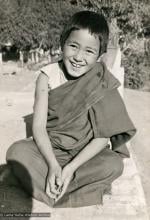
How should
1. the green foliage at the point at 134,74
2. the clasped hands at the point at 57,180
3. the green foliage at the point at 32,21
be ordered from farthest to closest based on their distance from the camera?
the green foliage at the point at 32,21
the green foliage at the point at 134,74
the clasped hands at the point at 57,180

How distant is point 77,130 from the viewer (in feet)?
8.23

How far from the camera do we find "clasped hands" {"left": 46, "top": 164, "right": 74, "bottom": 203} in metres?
2.28

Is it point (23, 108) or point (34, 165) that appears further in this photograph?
point (23, 108)

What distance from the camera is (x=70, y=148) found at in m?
2.51

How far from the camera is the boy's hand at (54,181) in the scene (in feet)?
7.50

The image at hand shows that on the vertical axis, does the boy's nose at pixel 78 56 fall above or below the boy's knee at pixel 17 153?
above

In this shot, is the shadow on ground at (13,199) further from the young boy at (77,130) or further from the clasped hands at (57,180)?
the clasped hands at (57,180)

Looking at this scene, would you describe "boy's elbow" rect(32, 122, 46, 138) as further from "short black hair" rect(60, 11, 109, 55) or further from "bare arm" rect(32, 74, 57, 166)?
"short black hair" rect(60, 11, 109, 55)

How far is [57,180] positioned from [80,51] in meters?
0.77

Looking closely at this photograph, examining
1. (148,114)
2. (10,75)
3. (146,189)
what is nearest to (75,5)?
(10,75)

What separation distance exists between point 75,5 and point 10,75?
214 inches

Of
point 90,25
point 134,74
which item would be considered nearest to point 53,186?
point 90,25

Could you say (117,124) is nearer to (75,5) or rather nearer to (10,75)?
(10,75)

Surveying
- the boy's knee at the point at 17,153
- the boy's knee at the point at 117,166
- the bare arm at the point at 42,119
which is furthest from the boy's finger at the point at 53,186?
the boy's knee at the point at 117,166
